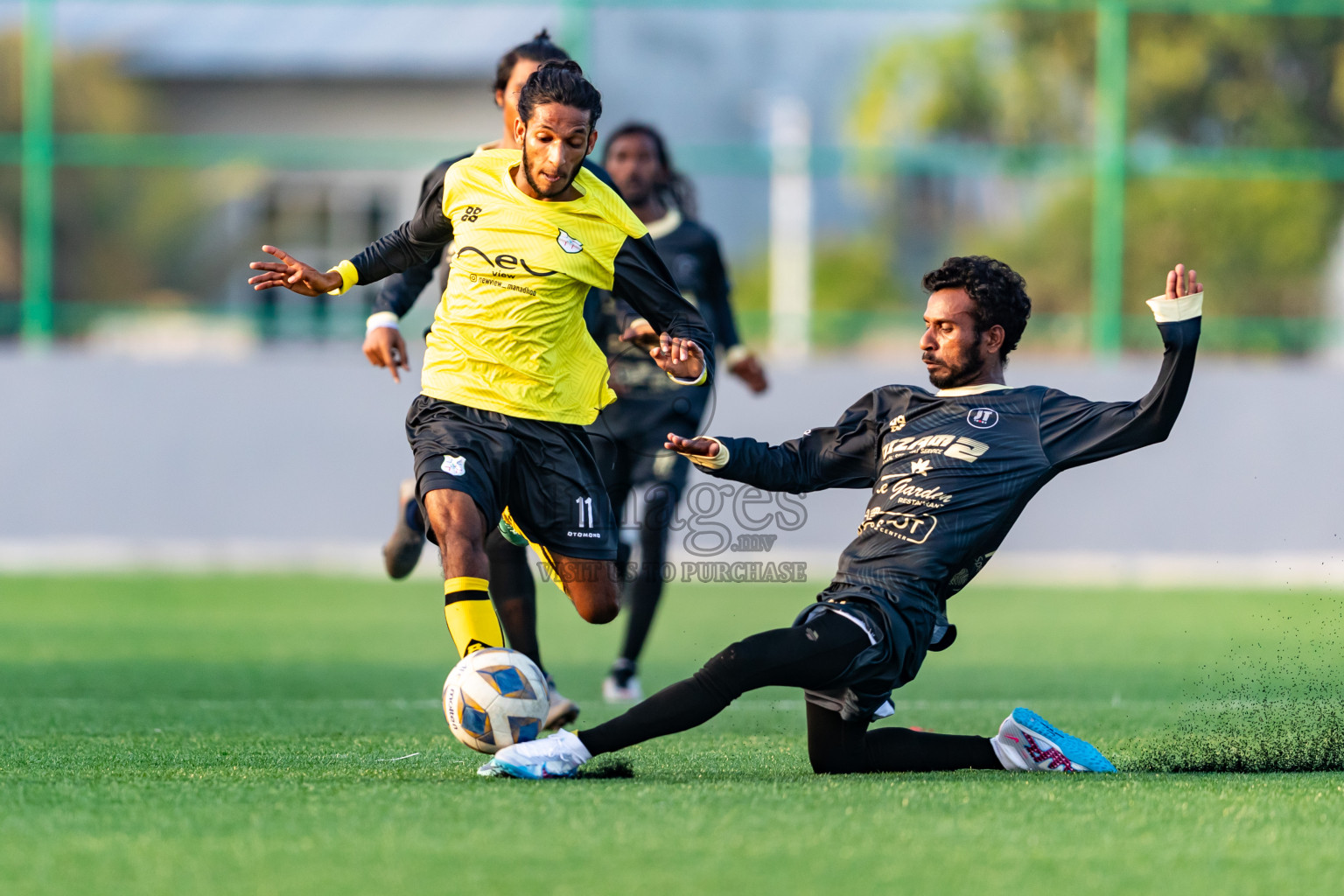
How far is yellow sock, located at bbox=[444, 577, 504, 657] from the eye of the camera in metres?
4.37

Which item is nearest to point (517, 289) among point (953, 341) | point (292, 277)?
point (292, 277)

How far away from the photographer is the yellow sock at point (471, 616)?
437cm

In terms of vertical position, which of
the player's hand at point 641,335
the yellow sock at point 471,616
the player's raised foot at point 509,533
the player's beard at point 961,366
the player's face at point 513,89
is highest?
the player's face at point 513,89

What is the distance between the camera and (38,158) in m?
13.5

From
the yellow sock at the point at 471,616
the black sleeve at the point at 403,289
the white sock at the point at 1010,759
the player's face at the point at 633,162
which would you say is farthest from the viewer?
the player's face at the point at 633,162

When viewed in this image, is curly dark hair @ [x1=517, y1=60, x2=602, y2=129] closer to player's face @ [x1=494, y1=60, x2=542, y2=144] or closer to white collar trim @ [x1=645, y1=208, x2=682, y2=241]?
player's face @ [x1=494, y1=60, x2=542, y2=144]

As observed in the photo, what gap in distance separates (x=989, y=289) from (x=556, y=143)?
1.26 m

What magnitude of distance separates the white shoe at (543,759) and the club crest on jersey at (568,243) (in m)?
1.47

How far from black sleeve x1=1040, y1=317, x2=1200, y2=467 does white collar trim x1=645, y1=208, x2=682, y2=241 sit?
263cm

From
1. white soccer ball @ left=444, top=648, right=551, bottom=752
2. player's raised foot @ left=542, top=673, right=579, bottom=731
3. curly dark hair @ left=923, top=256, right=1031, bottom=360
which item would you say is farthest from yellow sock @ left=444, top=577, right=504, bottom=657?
curly dark hair @ left=923, top=256, right=1031, bottom=360

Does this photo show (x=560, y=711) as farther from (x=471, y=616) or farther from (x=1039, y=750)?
(x=1039, y=750)

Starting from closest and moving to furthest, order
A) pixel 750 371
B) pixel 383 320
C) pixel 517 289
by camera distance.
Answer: pixel 517 289 < pixel 383 320 < pixel 750 371

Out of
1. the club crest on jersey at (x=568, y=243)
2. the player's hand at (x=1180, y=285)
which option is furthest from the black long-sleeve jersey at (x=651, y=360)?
the player's hand at (x=1180, y=285)

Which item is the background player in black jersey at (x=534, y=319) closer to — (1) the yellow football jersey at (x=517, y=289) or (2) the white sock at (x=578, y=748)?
(1) the yellow football jersey at (x=517, y=289)
